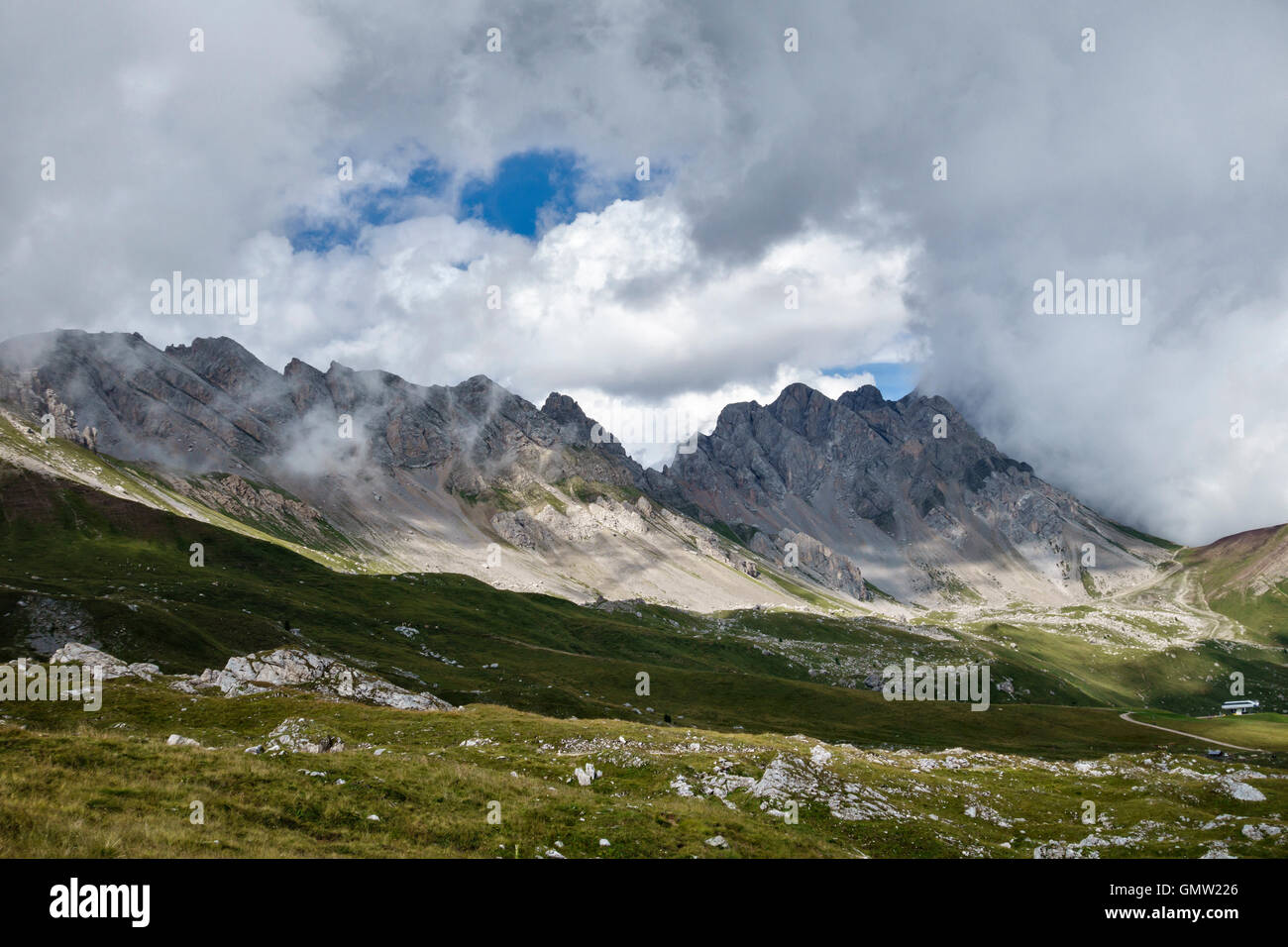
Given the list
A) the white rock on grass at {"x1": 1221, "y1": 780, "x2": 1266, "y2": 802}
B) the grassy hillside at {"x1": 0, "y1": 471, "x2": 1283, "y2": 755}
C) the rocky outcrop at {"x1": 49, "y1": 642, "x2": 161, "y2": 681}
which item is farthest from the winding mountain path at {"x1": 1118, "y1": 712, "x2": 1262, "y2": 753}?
the rocky outcrop at {"x1": 49, "y1": 642, "x2": 161, "y2": 681}

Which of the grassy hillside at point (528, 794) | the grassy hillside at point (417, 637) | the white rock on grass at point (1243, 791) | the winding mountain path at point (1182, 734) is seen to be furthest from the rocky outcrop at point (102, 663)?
the winding mountain path at point (1182, 734)

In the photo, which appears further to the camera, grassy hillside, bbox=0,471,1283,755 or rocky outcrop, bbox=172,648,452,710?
grassy hillside, bbox=0,471,1283,755

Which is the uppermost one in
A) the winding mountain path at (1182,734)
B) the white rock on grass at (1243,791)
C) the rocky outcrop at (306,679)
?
the rocky outcrop at (306,679)

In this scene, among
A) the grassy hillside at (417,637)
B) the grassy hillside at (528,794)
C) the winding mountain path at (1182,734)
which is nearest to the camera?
the grassy hillside at (528,794)

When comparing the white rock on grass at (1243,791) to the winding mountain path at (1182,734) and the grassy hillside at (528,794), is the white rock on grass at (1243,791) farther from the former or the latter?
the winding mountain path at (1182,734)

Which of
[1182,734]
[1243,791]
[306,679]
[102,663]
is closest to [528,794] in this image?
[1243,791]

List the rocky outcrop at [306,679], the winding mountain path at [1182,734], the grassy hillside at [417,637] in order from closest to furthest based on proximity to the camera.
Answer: the rocky outcrop at [306,679] → the grassy hillside at [417,637] → the winding mountain path at [1182,734]

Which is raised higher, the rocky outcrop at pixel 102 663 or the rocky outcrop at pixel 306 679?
the rocky outcrop at pixel 102 663

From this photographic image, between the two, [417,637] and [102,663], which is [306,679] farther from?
[417,637]

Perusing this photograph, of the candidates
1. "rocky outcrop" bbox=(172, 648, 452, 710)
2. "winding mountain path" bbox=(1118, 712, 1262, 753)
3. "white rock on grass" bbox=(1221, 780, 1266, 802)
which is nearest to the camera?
"white rock on grass" bbox=(1221, 780, 1266, 802)

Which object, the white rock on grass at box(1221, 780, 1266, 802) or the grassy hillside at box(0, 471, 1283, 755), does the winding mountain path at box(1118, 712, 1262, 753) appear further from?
the white rock on grass at box(1221, 780, 1266, 802)
